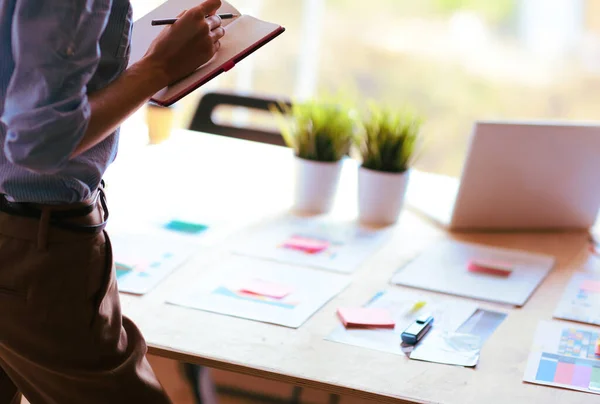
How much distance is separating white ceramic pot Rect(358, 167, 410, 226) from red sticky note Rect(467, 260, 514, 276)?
27cm

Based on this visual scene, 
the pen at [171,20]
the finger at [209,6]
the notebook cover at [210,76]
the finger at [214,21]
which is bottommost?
the notebook cover at [210,76]

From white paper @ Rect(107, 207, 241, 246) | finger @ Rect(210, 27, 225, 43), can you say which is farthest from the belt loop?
white paper @ Rect(107, 207, 241, 246)

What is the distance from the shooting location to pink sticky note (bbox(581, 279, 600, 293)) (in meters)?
1.74

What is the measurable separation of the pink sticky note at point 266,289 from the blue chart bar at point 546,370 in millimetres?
459

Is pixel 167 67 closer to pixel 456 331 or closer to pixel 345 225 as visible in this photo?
pixel 456 331

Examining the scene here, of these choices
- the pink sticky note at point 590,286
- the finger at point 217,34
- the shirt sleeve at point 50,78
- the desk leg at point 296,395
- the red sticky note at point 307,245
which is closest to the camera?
the shirt sleeve at point 50,78

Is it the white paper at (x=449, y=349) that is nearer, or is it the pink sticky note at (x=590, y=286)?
the white paper at (x=449, y=349)

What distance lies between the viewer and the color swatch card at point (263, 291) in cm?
152

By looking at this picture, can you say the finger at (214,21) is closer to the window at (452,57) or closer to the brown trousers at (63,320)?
the brown trousers at (63,320)

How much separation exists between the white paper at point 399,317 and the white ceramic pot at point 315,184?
18.8 inches

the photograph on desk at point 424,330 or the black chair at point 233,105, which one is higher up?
the photograph on desk at point 424,330

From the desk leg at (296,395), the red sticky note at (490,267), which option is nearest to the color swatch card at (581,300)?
the red sticky note at (490,267)

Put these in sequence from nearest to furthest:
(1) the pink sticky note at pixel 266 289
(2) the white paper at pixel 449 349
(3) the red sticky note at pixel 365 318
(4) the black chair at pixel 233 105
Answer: (2) the white paper at pixel 449 349
(3) the red sticky note at pixel 365 318
(1) the pink sticky note at pixel 266 289
(4) the black chair at pixel 233 105

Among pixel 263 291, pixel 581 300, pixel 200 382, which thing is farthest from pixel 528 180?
pixel 200 382
